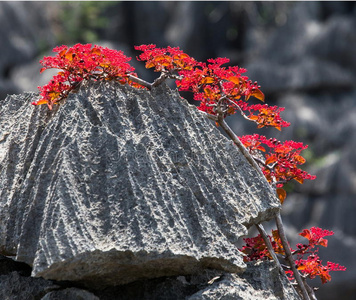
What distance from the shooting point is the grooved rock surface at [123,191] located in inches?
104

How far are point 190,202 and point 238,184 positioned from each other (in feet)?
1.18

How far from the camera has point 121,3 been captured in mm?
15617

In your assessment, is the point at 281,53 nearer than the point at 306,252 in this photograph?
No

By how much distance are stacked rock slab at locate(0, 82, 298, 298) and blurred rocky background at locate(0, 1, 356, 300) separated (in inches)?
331

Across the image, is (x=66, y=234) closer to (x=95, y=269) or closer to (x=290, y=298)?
(x=95, y=269)

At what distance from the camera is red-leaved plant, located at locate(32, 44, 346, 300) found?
3088 mm

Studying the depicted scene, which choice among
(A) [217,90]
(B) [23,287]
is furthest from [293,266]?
(B) [23,287]

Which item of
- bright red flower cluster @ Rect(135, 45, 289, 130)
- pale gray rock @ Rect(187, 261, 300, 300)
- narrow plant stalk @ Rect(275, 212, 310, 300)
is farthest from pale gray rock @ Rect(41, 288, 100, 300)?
bright red flower cluster @ Rect(135, 45, 289, 130)

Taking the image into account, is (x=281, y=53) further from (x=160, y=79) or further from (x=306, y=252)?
(x=160, y=79)

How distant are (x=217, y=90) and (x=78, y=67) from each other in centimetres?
85

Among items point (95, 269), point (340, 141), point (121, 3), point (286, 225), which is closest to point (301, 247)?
point (95, 269)

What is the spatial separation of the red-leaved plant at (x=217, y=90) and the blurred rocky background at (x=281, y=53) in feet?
25.8

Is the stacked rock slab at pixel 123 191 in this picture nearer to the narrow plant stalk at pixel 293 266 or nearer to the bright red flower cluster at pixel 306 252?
the narrow plant stalk at pixel 293 266

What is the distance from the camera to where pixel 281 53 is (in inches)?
547
